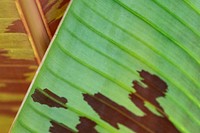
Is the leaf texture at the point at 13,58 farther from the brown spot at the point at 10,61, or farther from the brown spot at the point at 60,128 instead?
the brown spot at the point at 60,128

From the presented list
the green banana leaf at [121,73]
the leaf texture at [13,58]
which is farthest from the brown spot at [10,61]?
the green banana leaf at [121,73]

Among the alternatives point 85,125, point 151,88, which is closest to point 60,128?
point 85,125

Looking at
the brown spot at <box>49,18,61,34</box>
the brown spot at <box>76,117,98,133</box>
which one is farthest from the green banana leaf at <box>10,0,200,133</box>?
the brown spot at <box>49,18,61,34</box>

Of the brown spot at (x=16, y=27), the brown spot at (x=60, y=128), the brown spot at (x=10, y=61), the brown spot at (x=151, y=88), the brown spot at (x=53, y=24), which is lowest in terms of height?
the brown spot at (x=60, y=128)

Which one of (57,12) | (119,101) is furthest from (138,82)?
(57,12)

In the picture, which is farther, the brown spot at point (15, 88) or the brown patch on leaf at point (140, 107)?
the brown spot at point (15, 88)

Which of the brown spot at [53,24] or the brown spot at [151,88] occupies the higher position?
the brown spot at [53,24]

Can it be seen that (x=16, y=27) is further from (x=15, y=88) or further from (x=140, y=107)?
(x=140, y=107)

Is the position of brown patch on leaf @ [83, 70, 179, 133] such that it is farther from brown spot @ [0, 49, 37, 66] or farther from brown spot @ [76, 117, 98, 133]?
brown spot @ [0, 49, 37, 66]
